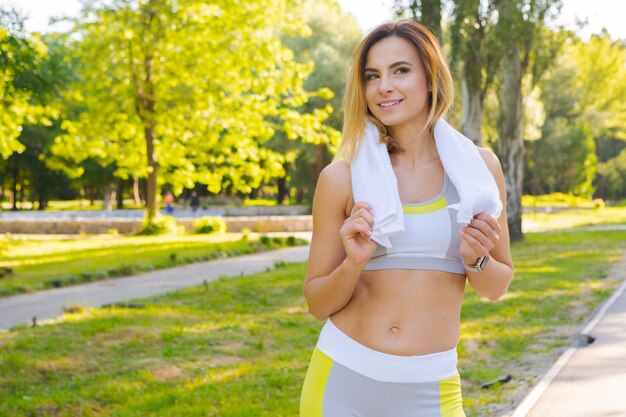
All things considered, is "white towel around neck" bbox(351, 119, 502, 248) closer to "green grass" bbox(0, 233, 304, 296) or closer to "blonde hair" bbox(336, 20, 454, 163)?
"blonde hair" bbox(336, 20, 454, 163)

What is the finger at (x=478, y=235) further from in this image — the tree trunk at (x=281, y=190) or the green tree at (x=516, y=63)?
the tree trunk at (x=281, y=190)

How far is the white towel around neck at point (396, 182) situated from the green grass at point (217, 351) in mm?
4325

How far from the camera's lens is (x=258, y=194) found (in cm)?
8481

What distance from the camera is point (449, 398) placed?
7.95 ft

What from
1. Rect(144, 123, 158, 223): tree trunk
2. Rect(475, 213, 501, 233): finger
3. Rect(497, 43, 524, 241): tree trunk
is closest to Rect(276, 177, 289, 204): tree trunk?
Rect(144, 123, 158, 223): tree trunk

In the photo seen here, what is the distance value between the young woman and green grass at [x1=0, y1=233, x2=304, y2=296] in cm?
1228

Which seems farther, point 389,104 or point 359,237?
point 389,104

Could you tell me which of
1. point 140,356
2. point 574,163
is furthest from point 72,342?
point 574,163

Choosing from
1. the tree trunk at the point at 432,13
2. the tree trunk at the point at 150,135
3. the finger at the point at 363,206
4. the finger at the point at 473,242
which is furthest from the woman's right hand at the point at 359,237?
the tree trunk at the point at 150,135

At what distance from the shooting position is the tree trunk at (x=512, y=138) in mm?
24109

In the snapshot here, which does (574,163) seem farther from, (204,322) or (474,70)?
(204,322)

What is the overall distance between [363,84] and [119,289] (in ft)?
40.7

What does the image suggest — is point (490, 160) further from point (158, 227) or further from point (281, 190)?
point (281, 190)

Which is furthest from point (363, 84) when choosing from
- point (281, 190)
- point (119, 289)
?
point (281, 190)
